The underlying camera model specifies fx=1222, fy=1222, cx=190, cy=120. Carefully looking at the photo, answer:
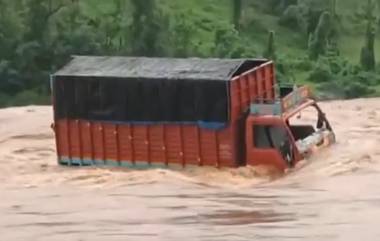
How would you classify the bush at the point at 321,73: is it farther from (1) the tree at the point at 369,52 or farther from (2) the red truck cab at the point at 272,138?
(2) the red truck cab at the point at 272,138

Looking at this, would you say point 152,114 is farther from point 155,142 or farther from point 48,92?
point 48,92

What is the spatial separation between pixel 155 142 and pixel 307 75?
72.0 feet

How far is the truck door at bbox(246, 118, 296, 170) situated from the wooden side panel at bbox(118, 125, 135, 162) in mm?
2413

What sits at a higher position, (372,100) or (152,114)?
(152,114)

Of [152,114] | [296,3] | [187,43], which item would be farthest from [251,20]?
[152,114]

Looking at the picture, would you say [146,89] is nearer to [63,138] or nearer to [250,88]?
[250,88]

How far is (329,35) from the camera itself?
47625mm

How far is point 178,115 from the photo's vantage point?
76.7ft

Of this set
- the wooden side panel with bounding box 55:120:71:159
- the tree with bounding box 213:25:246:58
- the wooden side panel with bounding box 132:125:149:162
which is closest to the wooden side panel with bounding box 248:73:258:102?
the wooden side panel with bounding box 132:125:149:162

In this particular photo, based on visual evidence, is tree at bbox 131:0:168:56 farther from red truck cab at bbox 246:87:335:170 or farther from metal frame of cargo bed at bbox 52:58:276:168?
red truck cab at bbox 246:87:335:170

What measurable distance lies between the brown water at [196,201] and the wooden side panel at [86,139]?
435mm

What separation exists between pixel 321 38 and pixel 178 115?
24868 mm

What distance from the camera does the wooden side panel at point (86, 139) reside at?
24.3m

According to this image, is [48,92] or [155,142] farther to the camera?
[48,92]
